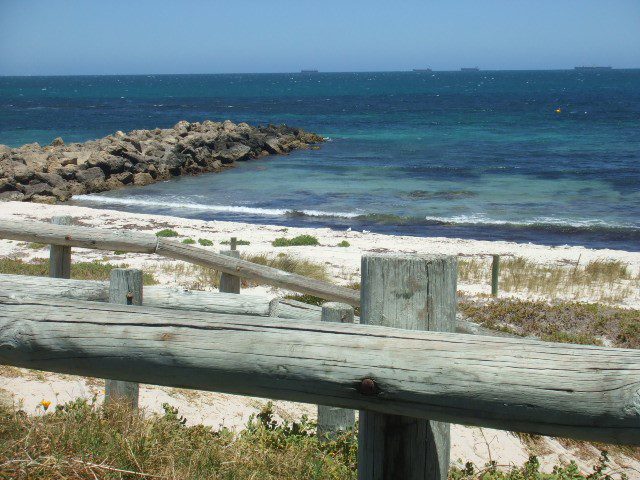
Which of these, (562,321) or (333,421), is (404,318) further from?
(562,321)

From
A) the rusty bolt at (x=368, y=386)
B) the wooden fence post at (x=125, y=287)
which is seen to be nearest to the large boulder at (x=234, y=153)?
the wooden fence post at (x=125, y=287)

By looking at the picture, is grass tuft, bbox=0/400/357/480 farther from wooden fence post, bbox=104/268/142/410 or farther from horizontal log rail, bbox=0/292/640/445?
horizontal log rail, bbox=0/292/640/445

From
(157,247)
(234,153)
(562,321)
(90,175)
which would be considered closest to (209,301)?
(157,247)

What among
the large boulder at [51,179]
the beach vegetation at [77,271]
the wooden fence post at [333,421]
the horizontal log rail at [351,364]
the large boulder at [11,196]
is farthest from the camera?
the large boulder at [51,179]

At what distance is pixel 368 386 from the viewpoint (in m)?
2.24

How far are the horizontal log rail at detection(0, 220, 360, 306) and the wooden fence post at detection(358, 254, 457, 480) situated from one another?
423 cm

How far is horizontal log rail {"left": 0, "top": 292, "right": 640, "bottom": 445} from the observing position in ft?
6.91

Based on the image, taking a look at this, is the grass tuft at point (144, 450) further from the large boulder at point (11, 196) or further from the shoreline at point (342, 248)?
the large boulder at point (11, 196)

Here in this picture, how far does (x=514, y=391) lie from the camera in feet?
6.98

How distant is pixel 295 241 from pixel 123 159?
19.6 meters

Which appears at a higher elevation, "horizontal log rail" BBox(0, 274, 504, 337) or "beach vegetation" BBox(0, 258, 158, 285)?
"horizontal log rail" BBox(0, 274, 504, 337)

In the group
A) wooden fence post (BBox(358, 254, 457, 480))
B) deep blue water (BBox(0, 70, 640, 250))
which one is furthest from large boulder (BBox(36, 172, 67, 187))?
wooden fence post (BBox(358, 254, 457, 480))

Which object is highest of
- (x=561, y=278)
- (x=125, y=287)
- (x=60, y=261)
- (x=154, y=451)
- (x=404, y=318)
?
(x=404, y=318)

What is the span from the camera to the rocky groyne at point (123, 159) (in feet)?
100
